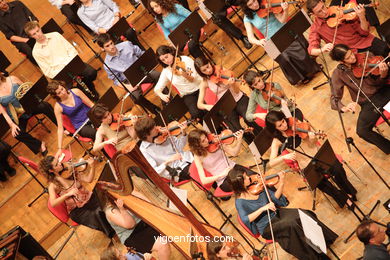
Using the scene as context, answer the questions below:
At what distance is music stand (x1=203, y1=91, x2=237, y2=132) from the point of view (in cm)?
472

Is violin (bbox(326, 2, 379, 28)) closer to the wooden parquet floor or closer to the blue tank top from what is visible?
the wooden parquet floor

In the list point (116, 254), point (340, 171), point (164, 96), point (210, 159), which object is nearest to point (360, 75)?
point (340, 171)

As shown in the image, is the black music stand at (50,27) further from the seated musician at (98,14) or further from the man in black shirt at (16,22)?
the seated musician at (98,14)

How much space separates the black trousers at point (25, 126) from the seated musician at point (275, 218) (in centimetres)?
248

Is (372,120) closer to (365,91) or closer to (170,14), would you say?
(365,91)

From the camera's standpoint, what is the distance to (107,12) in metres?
6.36

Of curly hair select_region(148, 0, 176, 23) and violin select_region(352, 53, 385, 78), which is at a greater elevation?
curly hair select_region(148, 0, 176, 23)

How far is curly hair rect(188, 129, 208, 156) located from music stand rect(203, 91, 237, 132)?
0.12 metres

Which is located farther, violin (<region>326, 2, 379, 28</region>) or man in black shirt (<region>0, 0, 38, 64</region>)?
man in black shirt (<region>0, 0, 38, 64</region>)

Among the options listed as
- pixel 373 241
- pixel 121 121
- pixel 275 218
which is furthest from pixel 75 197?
pixel 373 241

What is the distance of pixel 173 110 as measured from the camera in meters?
4.96

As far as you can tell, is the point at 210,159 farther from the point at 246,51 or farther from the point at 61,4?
the point at 61,4

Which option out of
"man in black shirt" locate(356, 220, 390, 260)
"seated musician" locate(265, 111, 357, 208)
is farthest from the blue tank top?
"man in black shirt" locate(356, 220, 390, 260)

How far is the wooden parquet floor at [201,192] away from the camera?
15.4 ft
